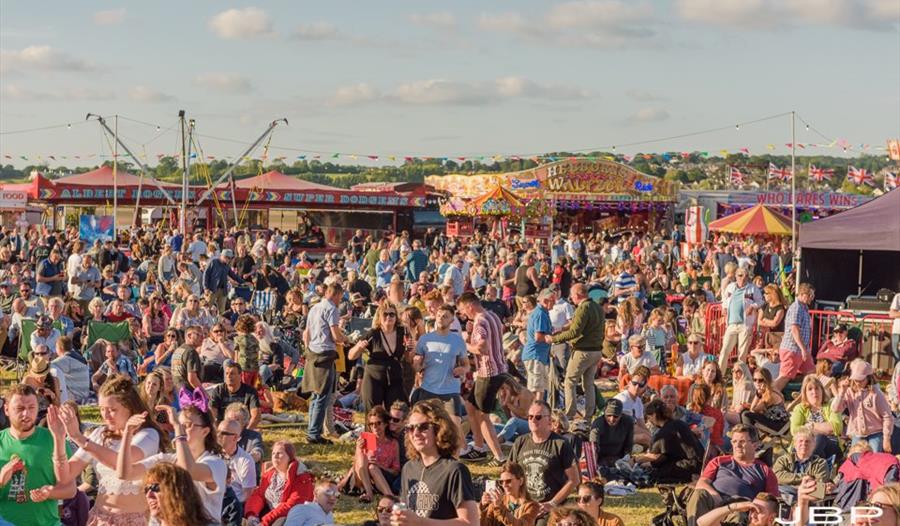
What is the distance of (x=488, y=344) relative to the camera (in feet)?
31.0

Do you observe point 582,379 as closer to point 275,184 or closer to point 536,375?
point 536,375

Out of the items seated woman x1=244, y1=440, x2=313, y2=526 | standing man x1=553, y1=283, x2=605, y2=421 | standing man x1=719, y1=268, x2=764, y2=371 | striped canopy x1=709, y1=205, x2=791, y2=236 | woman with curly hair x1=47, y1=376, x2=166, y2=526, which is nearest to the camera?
woman with curly hair x1=47, y1=376, x2=166, y2=526

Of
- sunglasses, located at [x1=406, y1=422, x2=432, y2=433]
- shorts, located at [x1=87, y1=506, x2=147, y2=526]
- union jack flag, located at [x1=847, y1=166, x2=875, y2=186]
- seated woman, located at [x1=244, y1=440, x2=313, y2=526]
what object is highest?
union jack flag, located at [x1=847, y1=166, x2=875, y2=186]

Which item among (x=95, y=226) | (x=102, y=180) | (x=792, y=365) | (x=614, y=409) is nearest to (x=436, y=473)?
(x=614, y=409)

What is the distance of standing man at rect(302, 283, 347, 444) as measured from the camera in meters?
9.80

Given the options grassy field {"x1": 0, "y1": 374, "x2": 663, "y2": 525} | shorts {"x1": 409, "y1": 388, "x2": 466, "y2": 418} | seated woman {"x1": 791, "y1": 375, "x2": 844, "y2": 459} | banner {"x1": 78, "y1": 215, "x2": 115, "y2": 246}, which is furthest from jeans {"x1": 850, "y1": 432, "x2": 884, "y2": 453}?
banner {"x1": 78, "y1": 215, "x2": 115, "y2": 246}

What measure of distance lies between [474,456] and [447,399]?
706 millimetres

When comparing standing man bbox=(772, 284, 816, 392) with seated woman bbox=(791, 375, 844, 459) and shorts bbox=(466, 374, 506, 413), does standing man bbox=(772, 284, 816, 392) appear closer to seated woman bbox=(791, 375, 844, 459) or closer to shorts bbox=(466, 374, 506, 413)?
seated woman bbox=(791, 375, 844, 459)

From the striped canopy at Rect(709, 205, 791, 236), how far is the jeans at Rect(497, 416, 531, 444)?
61.1ft

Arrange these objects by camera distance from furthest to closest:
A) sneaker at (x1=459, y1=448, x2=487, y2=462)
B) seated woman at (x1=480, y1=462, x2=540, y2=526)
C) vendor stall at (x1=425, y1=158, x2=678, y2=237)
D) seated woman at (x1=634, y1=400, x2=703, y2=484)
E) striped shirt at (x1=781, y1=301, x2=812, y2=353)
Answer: vendor stall at (x1=425, y1=158, x2=678, y2=237)
striped shirt at (x1=781, y1=301, x2=812, y2=353)
sneaker at (x1=459, y1=448, x2=487, y2=462)
seated woman at (x1=634, y1=400, x2=703, y2=484)
seated woman at (x1=480, y1=462, x2=540, y2=526)

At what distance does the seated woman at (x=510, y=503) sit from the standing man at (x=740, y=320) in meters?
7.08

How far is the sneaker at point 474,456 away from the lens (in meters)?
9.57

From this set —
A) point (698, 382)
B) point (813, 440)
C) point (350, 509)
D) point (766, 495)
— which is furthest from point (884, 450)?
point (350, 509)

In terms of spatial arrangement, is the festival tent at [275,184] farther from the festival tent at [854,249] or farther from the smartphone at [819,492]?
the smartphone at [819,492]
